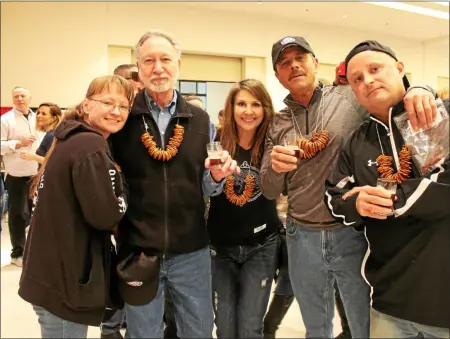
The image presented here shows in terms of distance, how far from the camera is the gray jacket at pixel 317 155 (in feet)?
4.92

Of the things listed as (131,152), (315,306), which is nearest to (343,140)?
(315,306)

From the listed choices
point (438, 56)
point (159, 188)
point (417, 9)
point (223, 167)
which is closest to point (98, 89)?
point (159, 188)

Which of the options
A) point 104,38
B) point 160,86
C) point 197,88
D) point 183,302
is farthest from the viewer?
point 104,38

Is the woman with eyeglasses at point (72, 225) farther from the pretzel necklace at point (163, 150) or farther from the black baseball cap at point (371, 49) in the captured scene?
the black baseball cap at point (371, 49)

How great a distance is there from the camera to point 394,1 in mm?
2951

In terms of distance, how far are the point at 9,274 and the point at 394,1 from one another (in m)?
3.10

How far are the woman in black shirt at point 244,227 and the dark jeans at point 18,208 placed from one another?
777 millimetres

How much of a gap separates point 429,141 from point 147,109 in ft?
3.24

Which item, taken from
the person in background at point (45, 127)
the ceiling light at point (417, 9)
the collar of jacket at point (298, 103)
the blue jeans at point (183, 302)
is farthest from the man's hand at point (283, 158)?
the ceiling light at point (417, 9)

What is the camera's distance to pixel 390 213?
1099 millimetres

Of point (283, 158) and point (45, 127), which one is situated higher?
point (45, 127)

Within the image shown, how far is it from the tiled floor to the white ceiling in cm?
168

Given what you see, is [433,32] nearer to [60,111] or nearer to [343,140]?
[343,140]

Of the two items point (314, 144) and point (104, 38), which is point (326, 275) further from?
point (104, 38)
